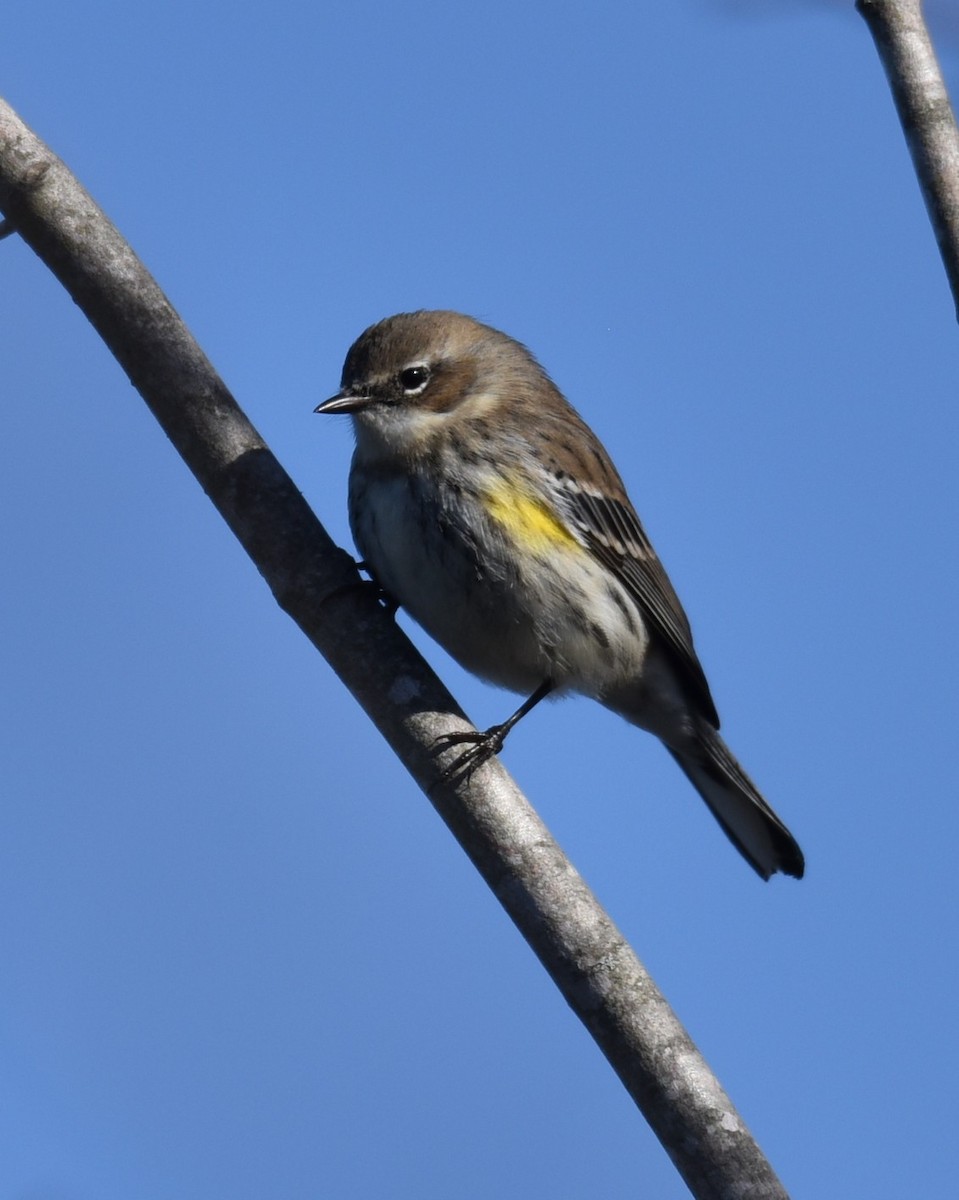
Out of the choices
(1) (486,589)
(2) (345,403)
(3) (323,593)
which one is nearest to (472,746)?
(3) (323,593)

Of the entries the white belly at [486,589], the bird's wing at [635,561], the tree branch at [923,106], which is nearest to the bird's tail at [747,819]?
the bird's wing at [635,561]

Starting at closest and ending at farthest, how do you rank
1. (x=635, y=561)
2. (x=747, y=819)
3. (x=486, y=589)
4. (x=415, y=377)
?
(x=486, y=589), (x=415, y=377), (x=635, y=561), (x=747, y=819)

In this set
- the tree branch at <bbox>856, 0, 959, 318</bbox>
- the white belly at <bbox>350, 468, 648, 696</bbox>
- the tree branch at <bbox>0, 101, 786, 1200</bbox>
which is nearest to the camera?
the tree branch at <bbox>0, 101, 786, 1200</bbox>

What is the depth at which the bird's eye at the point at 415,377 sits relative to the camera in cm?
591

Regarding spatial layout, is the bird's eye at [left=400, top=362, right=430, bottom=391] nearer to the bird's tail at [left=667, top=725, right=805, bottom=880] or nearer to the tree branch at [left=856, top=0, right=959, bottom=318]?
the bird's tail at [left=667, top=725, right=805, bottom=880]

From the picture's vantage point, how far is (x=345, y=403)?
5.74 meters

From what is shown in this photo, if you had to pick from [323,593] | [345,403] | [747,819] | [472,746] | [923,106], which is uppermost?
[345,403]

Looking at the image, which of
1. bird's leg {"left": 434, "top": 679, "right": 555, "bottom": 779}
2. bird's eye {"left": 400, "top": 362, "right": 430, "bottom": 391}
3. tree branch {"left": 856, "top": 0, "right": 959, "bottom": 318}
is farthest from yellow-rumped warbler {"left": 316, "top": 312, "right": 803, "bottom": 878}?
tree branch {"left": 856, "top": 0, "right": 959, "bottom": 318}

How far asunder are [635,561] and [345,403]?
4.86 ft

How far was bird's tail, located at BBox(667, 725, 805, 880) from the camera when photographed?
6.58 meters

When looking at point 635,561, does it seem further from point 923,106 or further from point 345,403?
point 923,106

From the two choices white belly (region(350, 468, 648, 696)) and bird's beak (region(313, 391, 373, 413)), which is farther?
bird's beak (region(313, 391, 373, 413))

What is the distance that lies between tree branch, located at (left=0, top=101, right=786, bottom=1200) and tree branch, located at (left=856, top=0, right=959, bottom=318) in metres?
1.88

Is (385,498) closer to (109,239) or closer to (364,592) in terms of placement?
(364,592)
